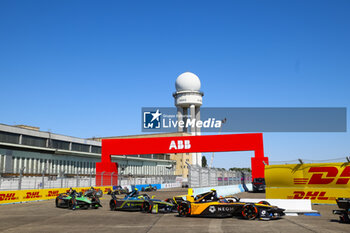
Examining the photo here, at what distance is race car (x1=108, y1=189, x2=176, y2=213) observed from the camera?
1598 centimetres

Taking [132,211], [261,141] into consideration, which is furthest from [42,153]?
[132,211]

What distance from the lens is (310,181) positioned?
19.3 m

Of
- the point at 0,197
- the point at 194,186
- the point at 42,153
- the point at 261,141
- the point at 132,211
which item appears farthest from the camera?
the point at 42,153

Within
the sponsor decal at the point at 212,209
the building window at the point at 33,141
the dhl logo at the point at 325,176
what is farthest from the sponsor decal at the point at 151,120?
the sponsor decal at the point at 212,209

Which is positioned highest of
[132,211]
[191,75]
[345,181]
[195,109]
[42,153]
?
[191,75]

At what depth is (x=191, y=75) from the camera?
80.2m

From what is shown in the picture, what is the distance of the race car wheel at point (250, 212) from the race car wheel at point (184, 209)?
7.92ft

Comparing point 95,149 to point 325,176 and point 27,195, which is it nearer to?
point 27,195

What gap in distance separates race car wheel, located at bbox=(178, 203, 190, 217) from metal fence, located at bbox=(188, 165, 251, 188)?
28.2 ft

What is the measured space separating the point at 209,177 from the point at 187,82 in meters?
54.4

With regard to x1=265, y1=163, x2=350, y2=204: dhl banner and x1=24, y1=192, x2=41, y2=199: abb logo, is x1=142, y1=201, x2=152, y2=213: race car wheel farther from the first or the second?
x1=24, y1=192, x2=41, y2=199: abb logo

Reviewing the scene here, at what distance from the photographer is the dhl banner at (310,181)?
18.4m

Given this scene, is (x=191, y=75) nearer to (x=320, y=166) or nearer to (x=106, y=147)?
(x=106, y=147)

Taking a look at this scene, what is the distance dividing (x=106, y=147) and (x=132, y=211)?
932 inches
